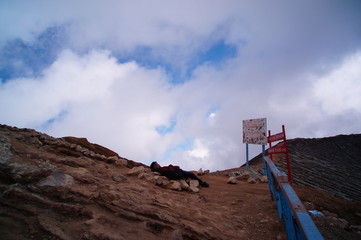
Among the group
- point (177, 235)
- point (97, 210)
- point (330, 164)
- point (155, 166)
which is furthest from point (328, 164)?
point (97, 210)

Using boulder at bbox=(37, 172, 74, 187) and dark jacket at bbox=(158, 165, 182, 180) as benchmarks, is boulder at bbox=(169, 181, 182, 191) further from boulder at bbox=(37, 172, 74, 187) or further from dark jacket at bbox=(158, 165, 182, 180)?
boulder at bbox=(37, 172, 74, 187)

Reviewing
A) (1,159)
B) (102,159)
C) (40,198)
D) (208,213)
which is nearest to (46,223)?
(40,198)

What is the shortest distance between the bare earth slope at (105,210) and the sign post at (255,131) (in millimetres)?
4237

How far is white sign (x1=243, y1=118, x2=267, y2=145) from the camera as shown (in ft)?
29.1

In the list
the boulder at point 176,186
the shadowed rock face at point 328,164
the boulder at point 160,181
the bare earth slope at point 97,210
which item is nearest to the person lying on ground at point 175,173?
the boulder at point 160,181

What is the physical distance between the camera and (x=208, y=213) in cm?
388

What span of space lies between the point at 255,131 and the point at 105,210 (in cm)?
750

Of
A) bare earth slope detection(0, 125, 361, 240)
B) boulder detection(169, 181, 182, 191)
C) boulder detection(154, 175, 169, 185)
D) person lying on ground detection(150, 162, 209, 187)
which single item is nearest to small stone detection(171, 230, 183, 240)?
bare earth slope detection(0, 125, 361, 240)

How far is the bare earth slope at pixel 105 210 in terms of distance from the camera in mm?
2695

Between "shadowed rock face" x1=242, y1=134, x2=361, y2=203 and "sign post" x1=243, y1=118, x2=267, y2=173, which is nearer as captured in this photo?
"shadowed rock face" x1=242, y1=134, x2=361, y2=203

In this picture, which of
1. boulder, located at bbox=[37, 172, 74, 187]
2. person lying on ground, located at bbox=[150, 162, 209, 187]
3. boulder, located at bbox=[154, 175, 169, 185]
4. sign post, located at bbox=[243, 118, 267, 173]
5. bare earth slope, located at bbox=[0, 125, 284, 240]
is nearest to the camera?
bare earth slope, located at bbox=[0, 125, 284, 240]

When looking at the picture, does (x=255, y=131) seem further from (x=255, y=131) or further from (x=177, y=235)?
(x=177, y=235)

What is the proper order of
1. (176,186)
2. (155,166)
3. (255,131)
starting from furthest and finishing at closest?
(255,131), (155,166), (176,186)

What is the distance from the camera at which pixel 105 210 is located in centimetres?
327
